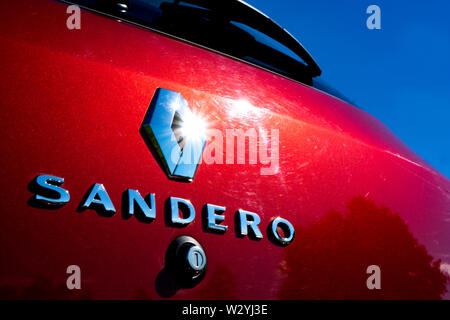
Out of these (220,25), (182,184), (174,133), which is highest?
(220,25)

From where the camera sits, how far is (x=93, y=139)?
2.76ft

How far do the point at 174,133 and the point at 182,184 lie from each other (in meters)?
0.13

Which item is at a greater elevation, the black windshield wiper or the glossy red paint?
the black windshield wiper

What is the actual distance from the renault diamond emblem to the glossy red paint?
3cm

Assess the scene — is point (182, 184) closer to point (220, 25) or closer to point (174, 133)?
point (174, 133)

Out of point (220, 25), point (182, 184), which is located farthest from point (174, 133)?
point (220, 25)

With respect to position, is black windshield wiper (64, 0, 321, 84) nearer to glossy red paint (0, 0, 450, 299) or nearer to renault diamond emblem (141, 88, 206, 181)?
glossy red paint (0, 0, 450, 299)

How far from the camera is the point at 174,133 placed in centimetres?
91

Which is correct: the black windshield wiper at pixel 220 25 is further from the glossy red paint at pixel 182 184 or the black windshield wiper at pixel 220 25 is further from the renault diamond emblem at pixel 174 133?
the renault diamond emblem at pixel 174 133

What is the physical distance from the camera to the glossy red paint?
30.0 inches

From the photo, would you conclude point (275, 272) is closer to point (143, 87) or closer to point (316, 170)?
point (316, 170)

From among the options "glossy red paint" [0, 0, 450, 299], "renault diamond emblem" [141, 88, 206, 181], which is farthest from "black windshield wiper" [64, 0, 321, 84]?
"renault diamond emblem" [141, 88, 206, 181]

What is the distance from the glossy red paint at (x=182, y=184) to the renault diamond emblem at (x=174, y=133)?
1.1 inches

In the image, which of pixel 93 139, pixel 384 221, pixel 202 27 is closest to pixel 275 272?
pixel 384 221
